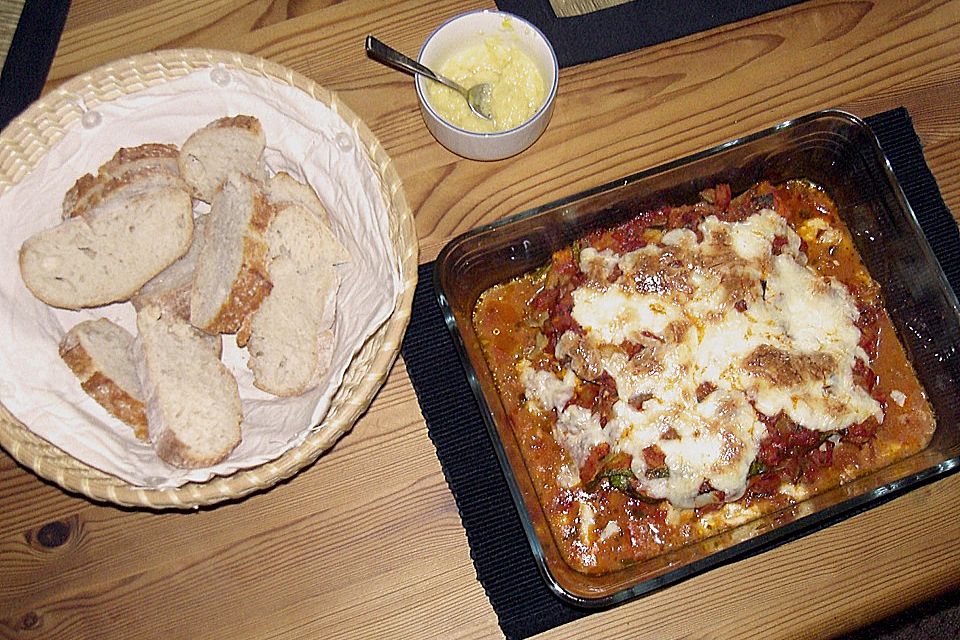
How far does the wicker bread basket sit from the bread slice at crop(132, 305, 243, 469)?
8 cm

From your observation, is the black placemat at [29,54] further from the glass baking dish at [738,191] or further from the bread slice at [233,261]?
the glass baking dish at [738,191]

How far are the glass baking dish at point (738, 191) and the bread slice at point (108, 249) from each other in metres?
0.63

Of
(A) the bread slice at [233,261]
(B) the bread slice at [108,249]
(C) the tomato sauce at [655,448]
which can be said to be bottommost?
(C) the tomato sauce at [655,448]

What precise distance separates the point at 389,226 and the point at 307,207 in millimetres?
230

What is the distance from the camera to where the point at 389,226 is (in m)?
1.88

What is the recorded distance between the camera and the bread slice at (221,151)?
6.38 feet

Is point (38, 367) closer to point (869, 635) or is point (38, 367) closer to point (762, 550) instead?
point (762, 550)

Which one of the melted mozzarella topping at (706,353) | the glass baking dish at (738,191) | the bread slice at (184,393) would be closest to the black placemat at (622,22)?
the glass baking dish at (738,191)

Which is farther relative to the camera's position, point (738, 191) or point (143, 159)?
point (738, 191)

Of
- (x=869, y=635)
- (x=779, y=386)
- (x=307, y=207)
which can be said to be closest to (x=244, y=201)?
(x=307, y=207)

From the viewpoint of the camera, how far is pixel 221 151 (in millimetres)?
1956

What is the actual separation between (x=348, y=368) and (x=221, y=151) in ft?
1.98

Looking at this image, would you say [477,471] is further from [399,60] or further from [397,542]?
[399,60]

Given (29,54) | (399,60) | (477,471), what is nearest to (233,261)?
(399,60)
